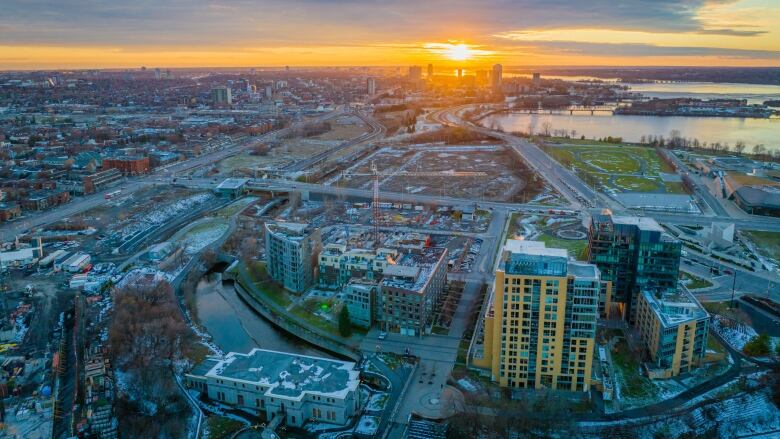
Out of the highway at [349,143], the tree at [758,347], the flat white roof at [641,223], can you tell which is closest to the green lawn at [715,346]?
the tree at [758,347]

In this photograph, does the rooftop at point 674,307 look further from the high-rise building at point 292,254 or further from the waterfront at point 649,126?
the waterfront at point 649,126

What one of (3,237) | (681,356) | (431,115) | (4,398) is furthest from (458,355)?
(431,115)

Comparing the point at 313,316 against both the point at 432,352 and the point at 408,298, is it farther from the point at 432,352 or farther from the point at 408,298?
the point at 432,352

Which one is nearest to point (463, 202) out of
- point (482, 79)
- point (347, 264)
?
point (347, 264)

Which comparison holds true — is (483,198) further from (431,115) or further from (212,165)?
(431,115)

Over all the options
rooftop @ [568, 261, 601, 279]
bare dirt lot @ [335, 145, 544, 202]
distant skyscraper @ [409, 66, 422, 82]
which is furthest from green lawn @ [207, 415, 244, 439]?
distant skyscraper @ [409, 66, 422, 82]

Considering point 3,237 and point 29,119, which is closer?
point 3,237
